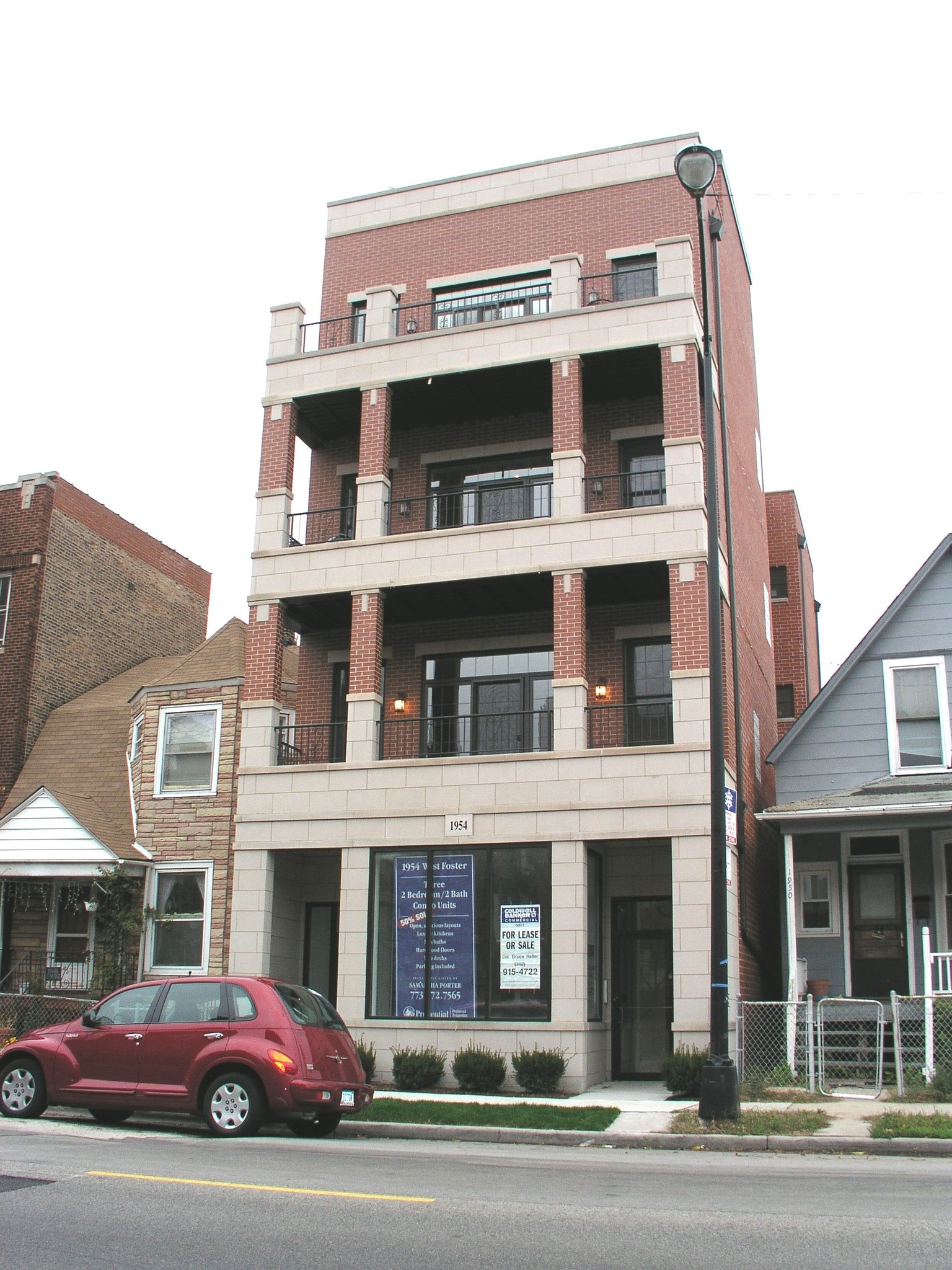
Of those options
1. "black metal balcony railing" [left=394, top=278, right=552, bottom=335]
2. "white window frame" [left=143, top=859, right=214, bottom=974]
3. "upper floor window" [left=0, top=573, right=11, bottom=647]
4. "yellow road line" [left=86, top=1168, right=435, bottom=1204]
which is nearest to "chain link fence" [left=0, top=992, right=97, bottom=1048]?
"white window frame" [left=143, top=859, right=214, bottom=974]

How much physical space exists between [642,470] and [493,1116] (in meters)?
11.3

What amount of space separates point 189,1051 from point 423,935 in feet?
22.2

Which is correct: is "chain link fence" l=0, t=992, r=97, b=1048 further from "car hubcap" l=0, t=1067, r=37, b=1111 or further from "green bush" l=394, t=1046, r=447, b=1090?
"car hubcap" l=0, t=1067, r=37, b=1111

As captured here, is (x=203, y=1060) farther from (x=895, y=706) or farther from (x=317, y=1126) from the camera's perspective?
(x=895, y=706)

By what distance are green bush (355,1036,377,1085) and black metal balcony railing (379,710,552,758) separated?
4.54m

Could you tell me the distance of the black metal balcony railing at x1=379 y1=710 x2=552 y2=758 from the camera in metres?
20.8

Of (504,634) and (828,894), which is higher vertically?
(504,634)

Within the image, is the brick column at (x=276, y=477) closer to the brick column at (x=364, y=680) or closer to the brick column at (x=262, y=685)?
the brick column at (x=262, y=685)

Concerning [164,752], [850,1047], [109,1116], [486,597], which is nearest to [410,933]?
[486,597]

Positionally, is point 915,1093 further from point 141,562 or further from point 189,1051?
point 141,562

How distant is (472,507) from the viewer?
875 inches

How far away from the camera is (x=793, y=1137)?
12.3 m

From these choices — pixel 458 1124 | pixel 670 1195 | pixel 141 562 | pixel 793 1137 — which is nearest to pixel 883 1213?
pixel 670 1195

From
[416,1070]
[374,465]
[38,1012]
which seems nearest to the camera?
[416,1070]
